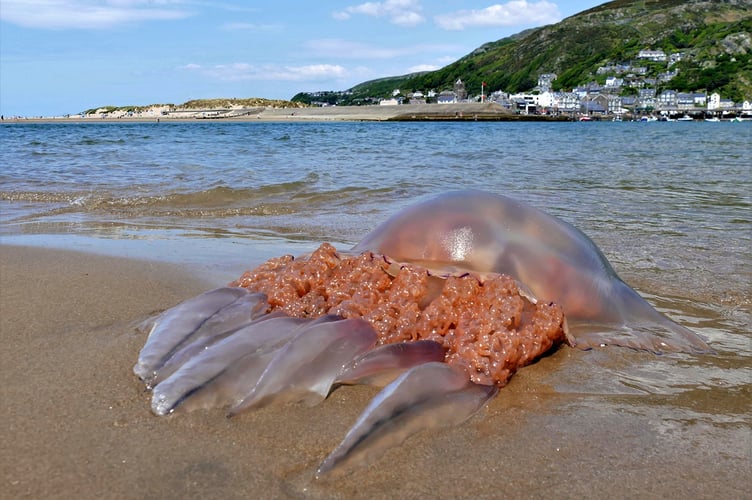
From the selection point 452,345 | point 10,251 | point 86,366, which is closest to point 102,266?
point 10,251

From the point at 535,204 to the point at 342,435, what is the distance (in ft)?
18.4

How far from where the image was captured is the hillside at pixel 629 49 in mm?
101062

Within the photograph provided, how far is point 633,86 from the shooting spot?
347 ft

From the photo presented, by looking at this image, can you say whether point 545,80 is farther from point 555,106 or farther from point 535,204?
point 535,204

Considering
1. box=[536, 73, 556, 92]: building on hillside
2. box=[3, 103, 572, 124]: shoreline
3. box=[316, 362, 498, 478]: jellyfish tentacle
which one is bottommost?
box=[316, 362, 498, 478]: jellyfish tentacle

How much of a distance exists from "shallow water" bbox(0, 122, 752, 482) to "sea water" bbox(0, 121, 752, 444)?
1 cm

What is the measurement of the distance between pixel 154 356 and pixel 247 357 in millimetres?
396

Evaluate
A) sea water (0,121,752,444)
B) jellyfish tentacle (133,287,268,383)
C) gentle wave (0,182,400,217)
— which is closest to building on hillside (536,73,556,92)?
sea water (0,121,752,444)

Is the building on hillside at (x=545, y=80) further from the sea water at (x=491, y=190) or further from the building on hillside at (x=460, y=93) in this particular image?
the sea water at (x=491, y=190)

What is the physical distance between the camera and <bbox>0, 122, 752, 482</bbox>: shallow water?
2248 millimetres

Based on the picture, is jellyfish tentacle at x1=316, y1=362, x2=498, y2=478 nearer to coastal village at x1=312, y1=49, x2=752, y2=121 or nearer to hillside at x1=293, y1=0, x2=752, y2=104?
coastal village at x1=312, y1=49, x2=752, y2=121

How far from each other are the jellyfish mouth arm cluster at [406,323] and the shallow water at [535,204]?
23cm

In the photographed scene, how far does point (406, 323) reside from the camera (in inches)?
89.4

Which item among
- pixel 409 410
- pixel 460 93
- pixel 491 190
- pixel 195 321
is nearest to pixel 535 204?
pixel 491 190
